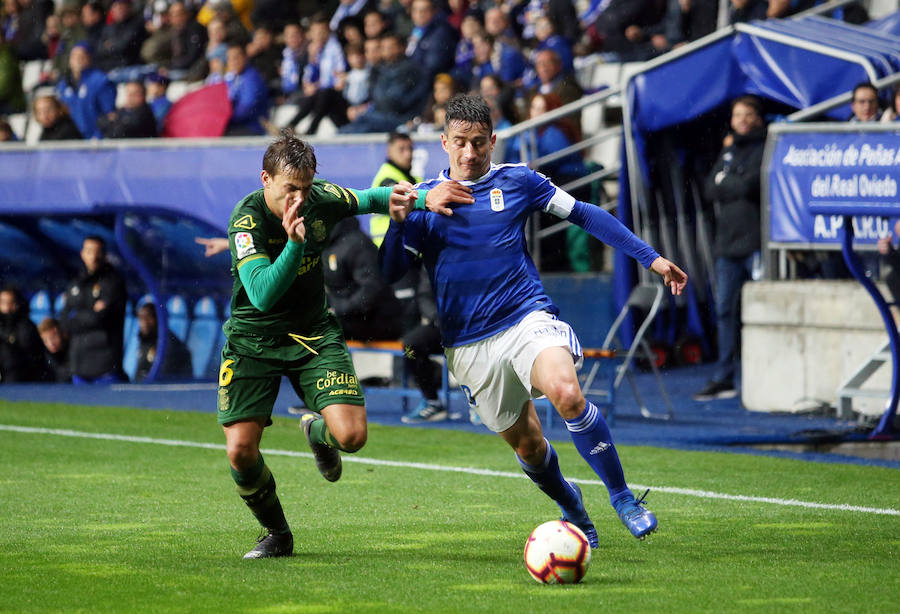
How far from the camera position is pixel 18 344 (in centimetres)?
1566

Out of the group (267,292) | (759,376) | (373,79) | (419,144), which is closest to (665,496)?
(267,292)

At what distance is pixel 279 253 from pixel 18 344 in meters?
10.4

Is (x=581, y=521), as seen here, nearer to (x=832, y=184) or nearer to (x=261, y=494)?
(x=261, y=494)

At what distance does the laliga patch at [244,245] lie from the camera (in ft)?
19.1

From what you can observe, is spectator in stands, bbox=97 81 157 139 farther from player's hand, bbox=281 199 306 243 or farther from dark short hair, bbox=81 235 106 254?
player's hand, bbox=281 199 306 243

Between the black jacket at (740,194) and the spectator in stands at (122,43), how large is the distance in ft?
37.5

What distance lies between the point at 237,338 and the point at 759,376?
7.33 meters

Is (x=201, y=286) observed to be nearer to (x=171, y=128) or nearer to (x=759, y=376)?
(x=171, y=128)

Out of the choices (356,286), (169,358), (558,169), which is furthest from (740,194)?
(169,358)

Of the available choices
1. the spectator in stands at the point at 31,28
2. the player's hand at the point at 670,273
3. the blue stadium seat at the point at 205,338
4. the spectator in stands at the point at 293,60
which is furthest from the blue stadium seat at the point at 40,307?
the player's hand at the point at 670,273

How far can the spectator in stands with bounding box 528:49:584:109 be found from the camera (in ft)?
49.5

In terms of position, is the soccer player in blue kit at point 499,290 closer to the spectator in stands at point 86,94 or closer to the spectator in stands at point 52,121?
the spectator in stands at point 52,121

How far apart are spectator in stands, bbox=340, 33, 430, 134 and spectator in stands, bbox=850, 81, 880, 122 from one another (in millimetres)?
5831

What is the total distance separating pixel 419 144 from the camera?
43.1 ft
